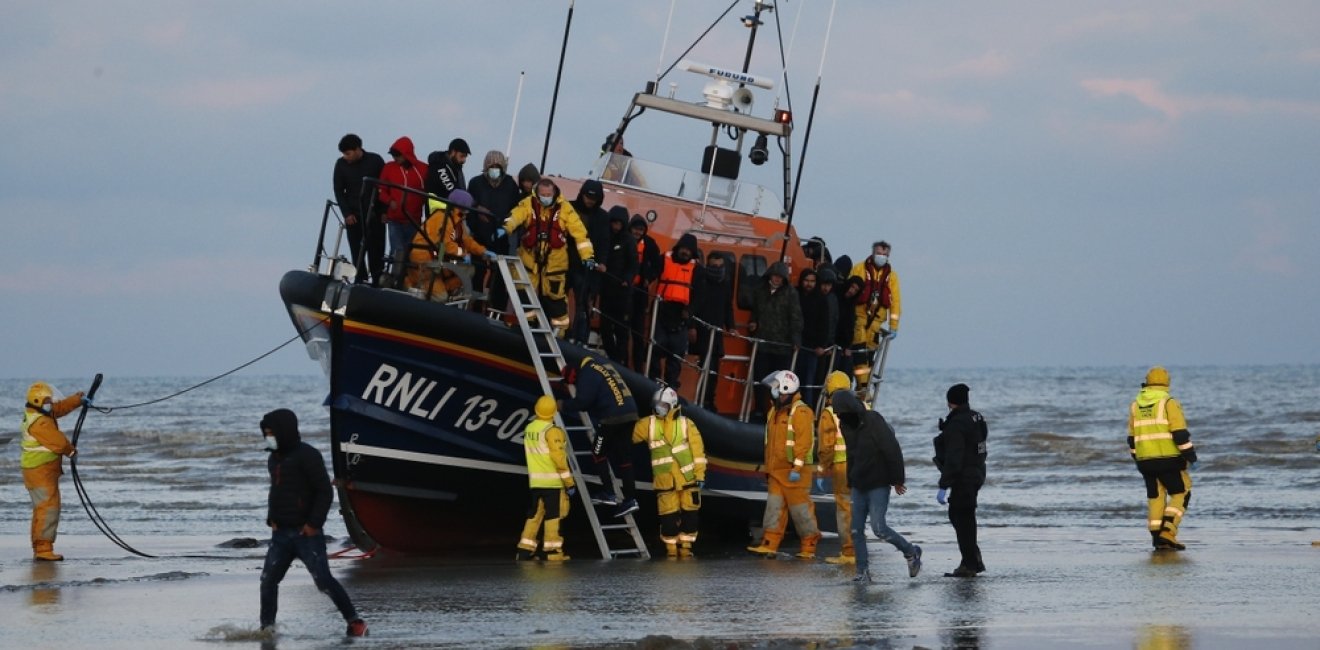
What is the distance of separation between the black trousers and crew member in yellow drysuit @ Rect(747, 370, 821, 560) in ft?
5.95

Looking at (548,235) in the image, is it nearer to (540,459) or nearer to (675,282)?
(675,282)

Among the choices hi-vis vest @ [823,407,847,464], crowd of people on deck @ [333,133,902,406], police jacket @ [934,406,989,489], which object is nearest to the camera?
police jacket @ [934,406,989,489]

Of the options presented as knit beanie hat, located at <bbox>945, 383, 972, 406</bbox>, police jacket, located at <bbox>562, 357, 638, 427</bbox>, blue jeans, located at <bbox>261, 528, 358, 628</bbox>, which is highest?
knit beanie hat, located at <bbox>945, 383, 972, 406</bbox>

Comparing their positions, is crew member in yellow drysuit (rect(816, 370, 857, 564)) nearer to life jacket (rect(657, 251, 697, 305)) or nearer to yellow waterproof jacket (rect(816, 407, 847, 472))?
yellow waterproof jacket (rect(816, 407, 847, 472))

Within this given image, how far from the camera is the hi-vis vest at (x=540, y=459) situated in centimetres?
1194

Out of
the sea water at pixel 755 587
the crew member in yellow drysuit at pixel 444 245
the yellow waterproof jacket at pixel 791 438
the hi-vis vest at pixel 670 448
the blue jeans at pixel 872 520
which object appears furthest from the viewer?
the hi-vis vest at pixel 670 448

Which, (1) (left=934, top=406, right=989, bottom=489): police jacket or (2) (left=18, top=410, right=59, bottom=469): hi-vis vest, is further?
(2) (left=18, top=410, right=59, bottom=469): hi-vis vest

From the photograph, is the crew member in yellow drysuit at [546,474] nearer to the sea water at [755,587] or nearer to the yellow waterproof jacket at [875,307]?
the sea water at [755,587]

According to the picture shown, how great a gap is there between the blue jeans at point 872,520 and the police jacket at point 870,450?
2.4 inches

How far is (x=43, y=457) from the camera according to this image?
13016 millimetres

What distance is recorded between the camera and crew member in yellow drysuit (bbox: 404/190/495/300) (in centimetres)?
1186

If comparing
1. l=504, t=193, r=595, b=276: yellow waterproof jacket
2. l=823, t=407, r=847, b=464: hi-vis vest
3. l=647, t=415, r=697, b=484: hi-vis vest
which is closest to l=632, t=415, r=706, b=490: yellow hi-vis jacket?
l=647, t=415, r=697, b=484: hi-vis vest

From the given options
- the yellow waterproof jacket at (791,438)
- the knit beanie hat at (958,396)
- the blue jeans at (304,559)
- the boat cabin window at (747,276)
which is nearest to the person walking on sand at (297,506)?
the blue jeans at (304,559)

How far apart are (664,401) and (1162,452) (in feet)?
13.8
